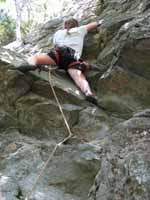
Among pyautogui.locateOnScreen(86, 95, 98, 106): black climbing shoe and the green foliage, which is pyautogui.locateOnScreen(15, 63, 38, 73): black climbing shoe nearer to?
pyautogui.locateOnScreen(86, 95, 98, 106): black climbing shoe

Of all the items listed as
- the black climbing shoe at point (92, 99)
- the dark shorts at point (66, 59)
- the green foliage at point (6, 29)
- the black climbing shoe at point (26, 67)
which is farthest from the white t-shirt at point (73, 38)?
the green foliage at point (6, 29)

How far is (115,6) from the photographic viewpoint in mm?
8648

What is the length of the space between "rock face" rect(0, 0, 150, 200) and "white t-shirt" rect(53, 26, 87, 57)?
0.96 ft

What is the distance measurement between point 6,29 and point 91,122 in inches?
490

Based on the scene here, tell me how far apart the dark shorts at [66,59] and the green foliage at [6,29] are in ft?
29.2

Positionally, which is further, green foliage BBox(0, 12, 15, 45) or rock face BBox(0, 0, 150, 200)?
green foliage BBox(0, 12, 15, 45)

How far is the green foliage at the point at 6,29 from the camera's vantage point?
53.7 feet

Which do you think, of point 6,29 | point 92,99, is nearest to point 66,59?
point 92,99

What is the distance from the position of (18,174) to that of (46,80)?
214 cm

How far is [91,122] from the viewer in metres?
6.25

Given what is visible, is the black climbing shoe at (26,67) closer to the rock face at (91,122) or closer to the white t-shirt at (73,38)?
the rock face at (91,122)

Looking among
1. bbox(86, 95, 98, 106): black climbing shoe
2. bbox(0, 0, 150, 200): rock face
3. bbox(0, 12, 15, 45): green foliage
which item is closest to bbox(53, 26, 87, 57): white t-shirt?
bbox(0, 0, 150, 200): rock face

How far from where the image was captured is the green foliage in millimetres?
16375

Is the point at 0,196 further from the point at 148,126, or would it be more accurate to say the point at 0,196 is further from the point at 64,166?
the point at 148,126
